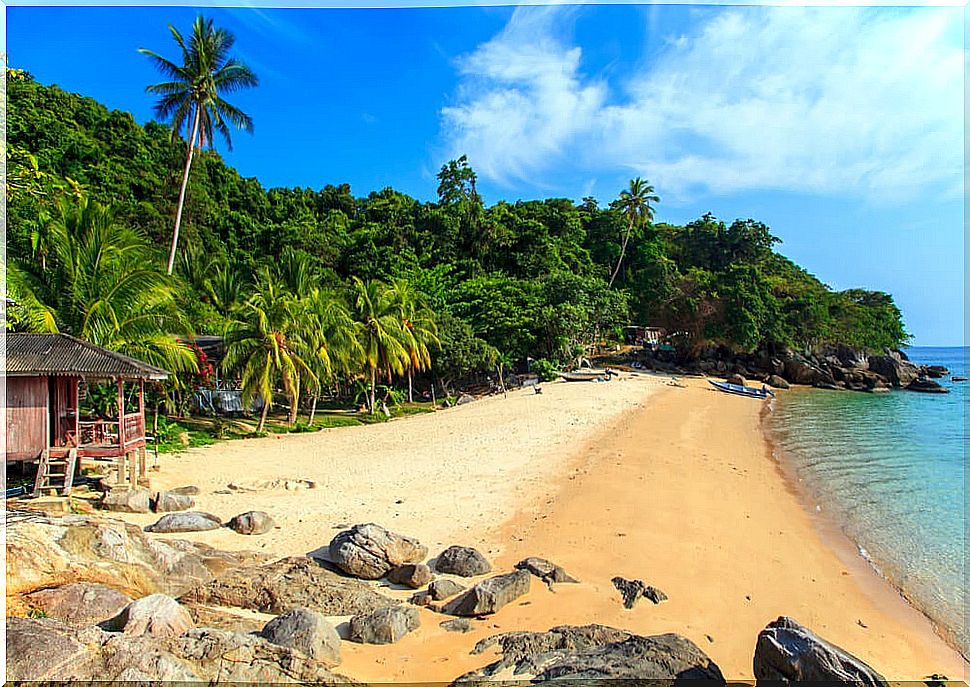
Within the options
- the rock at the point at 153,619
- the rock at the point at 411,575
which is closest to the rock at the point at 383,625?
the rock at the point at 411,575

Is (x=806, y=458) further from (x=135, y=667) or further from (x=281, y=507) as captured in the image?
(x=135, y=667)

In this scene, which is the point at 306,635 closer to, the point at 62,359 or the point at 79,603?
the point at 79,603

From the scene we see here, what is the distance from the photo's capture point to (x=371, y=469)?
12.7 m

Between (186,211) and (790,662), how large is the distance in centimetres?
3651

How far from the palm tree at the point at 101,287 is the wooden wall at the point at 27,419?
3.46 m

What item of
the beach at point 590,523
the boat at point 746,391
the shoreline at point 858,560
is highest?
the boat at point 746,391

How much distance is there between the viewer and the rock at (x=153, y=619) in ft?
14.5

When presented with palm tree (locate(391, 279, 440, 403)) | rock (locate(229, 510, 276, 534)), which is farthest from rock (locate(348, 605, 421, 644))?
palm tree (locate(391, 279, 440, 403))

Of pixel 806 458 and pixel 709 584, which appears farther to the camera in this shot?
pixel 806 458

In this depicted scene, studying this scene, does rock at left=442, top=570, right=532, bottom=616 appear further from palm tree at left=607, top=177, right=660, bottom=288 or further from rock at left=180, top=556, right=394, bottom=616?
palm tree at left=607, top=177, right=660, bottom=288

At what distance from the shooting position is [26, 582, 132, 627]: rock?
469cm

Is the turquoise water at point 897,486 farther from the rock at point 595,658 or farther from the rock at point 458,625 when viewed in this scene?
the rock at point 458,625

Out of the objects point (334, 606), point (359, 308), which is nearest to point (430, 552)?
point (334, 606)

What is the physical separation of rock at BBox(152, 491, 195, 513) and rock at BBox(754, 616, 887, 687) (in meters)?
8.01
